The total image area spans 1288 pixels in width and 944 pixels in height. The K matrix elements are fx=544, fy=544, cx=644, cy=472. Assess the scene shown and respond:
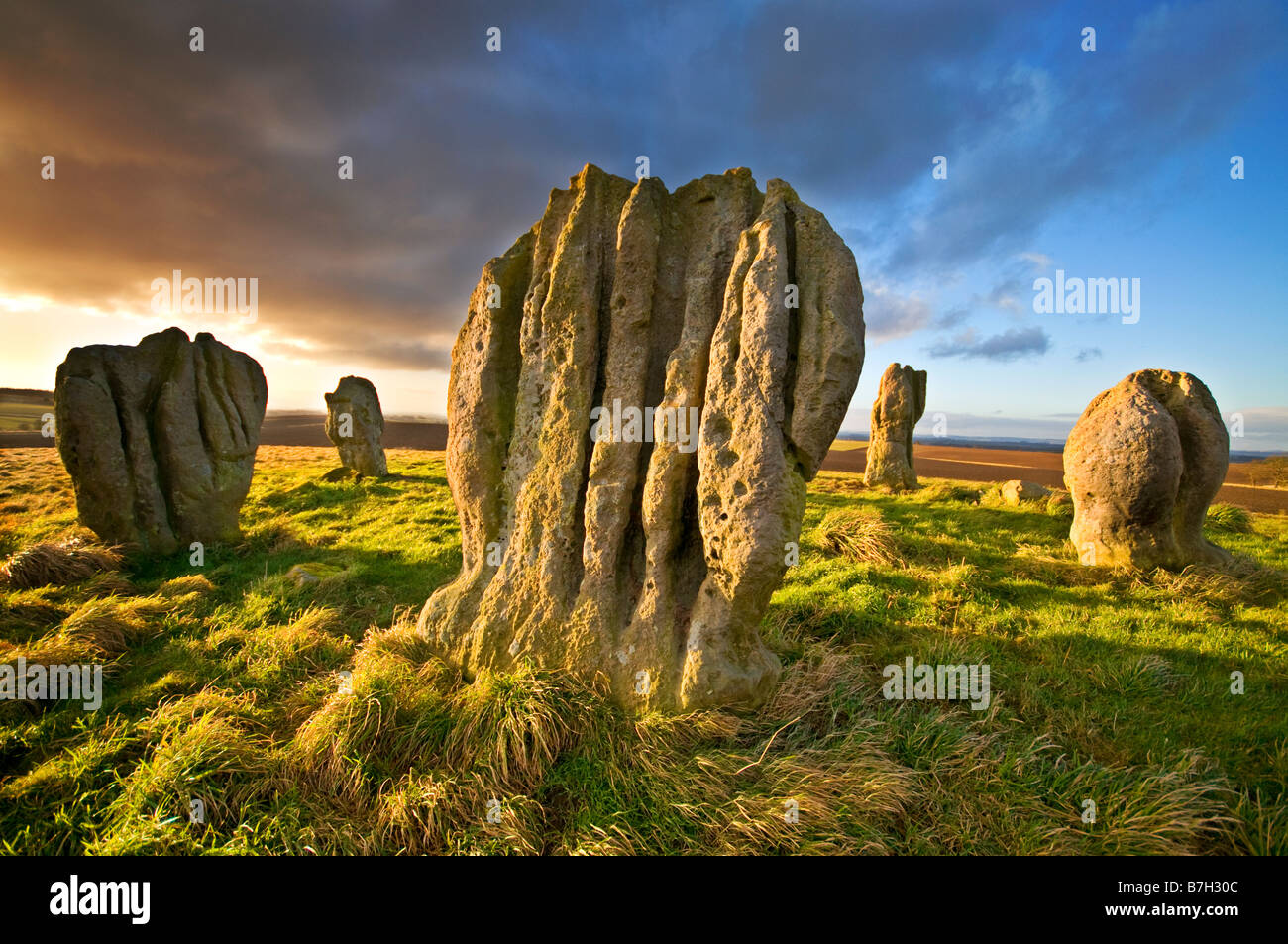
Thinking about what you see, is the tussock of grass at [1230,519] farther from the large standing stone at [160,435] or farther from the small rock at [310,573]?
the large standing stone at [160,435]

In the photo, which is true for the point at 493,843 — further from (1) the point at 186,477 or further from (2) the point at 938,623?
(1) the point at 186,477

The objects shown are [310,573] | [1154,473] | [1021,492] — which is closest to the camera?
[1154,473]

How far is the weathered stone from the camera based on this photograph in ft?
46.2

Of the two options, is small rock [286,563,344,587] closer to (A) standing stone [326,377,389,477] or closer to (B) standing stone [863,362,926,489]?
(A) standing stone [326,377,389,477]

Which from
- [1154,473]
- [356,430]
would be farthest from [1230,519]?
[356,430]

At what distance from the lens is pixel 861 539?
9.79 meters

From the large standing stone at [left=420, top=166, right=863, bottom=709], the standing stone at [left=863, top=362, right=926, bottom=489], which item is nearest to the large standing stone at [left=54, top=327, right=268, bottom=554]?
the large standing stone at [left=420, top=166, right=863, bottom=709]

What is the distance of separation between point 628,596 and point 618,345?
2438 mm

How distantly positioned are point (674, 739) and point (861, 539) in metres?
6.67

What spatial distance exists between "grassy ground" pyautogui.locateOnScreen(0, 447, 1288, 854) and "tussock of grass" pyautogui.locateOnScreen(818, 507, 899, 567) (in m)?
1.39

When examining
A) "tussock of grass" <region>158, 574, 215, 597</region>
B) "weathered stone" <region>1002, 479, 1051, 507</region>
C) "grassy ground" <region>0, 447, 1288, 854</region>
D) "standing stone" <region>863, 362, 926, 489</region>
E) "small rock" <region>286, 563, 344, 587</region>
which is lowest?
"grassy ground" <region>0, 447, 1288, 854</region>

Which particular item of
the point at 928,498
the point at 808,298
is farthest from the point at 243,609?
the point at 928,498

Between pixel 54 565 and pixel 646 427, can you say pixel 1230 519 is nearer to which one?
pixel 646 427

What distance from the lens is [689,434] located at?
16.1 ft
